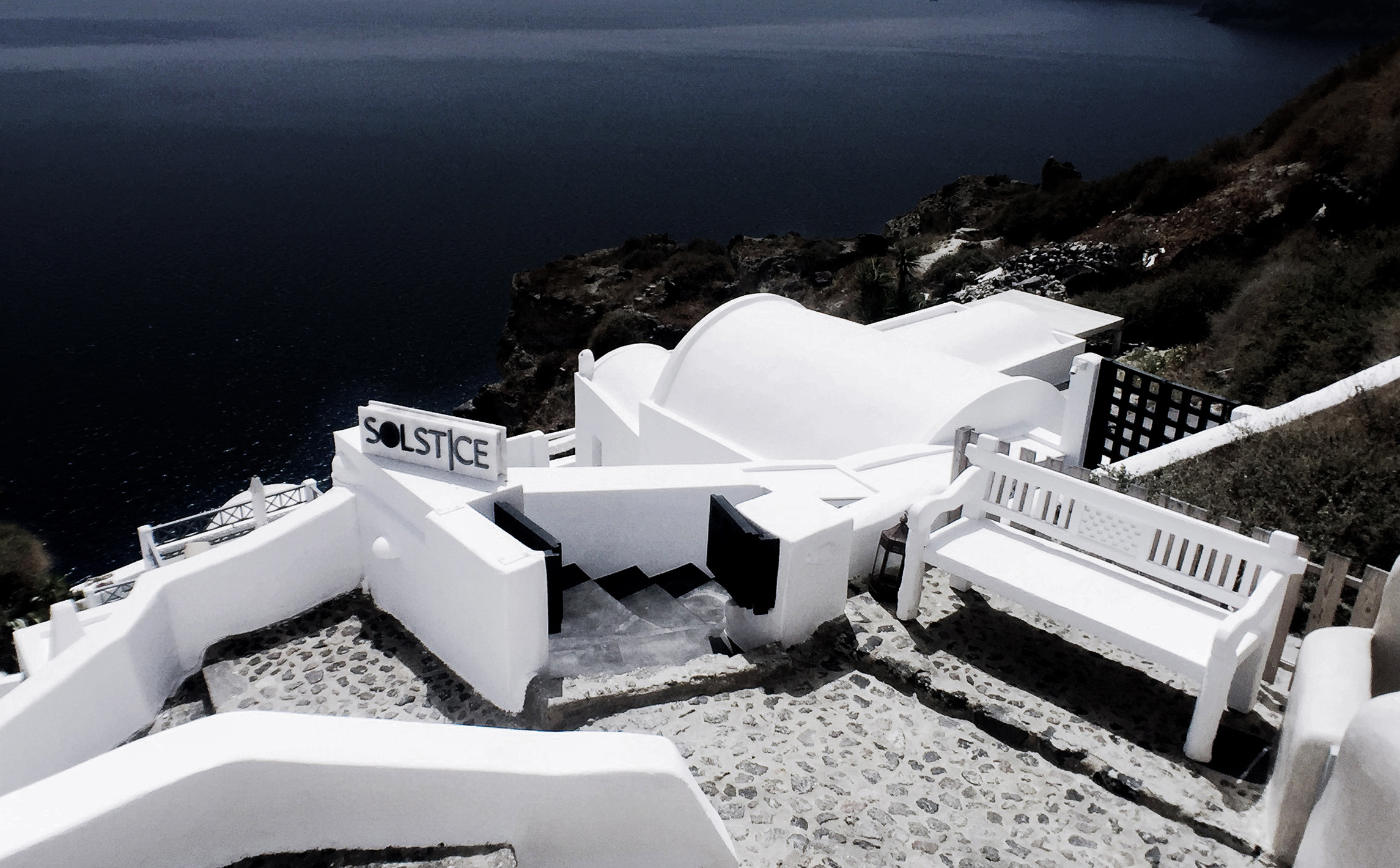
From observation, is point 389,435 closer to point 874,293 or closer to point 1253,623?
point 1253,623

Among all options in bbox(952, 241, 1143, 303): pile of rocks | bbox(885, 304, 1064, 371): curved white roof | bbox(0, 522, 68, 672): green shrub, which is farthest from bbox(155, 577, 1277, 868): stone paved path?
bbox(952, 241, 1143, 303): pile of rocks

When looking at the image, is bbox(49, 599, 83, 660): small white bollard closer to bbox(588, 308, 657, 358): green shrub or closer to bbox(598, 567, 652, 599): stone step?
bbox(598, 567, 652, 599): stone step

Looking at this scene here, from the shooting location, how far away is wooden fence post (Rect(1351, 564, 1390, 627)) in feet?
20.5

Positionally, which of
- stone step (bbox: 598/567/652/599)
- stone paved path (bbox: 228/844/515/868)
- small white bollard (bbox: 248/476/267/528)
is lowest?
small white bollard (bbox: 248/476/267/528)

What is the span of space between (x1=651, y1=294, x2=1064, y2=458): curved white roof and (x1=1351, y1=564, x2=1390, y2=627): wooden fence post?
508cm

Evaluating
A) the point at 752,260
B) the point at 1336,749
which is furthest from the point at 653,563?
the point at 752,260

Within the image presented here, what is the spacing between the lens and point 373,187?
3253 inches

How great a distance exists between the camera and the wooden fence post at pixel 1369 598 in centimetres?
625

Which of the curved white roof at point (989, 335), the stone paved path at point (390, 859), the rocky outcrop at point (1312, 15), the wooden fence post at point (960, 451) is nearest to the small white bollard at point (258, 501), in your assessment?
the curved white roof at point (989, 335)

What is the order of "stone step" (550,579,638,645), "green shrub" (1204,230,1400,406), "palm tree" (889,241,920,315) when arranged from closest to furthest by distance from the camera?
1. "stone step" (550,579,638,645)
2. "green shrub" (1204,230,1400,406)
3. "palm tree" (889,241,920,315)

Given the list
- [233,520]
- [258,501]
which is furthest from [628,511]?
[233,520]

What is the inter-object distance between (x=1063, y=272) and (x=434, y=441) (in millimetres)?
23667

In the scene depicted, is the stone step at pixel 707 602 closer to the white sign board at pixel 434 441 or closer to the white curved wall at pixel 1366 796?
the white sign board at pixel 434 441

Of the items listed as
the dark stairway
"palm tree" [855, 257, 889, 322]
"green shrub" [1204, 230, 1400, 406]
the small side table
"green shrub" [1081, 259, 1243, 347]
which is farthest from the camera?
"palm tree" [855, 257, 889, 322]
